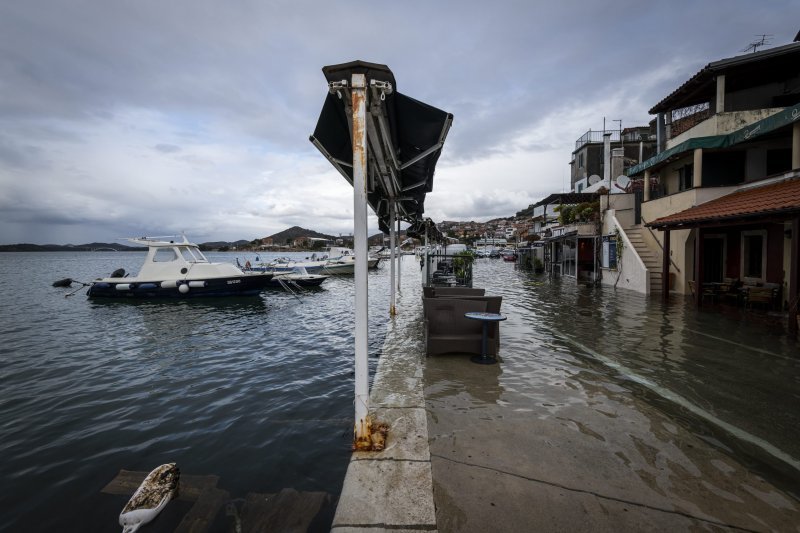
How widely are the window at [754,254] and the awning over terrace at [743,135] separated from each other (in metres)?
2.92

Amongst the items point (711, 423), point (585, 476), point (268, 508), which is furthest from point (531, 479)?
point (711, 423)

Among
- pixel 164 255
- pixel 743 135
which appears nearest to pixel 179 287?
pixel 164 255

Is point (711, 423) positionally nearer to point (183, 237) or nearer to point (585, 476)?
point (585, 476)

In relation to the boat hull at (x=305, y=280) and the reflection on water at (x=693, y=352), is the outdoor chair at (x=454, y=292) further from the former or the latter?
the boat hull at (x=305, y=280)

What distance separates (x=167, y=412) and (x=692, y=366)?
775 centimetres

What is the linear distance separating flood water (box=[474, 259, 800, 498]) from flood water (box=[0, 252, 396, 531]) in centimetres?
283

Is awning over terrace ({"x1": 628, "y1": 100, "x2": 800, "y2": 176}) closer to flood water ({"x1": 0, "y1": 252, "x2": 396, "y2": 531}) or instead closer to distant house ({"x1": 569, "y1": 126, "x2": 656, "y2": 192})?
flood water ({"x1": 0, "y1": 252, "x2": 396, "y2": 531})

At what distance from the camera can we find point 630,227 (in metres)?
17.0

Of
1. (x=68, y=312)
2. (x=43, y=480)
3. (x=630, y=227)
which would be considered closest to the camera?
(x=43, y=480)

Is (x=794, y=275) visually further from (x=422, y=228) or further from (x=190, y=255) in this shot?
(x=190, y=255)

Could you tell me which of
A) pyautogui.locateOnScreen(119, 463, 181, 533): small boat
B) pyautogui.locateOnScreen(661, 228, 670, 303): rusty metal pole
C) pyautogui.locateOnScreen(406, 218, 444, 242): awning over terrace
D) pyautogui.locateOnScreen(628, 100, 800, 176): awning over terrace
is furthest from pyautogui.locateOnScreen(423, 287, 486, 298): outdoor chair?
pyautogui.locateOnScreen(628, 100, 800, 176): awning over terrace

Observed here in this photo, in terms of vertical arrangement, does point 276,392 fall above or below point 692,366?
below

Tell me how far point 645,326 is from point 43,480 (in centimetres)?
1032

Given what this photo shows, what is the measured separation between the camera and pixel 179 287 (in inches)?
688
